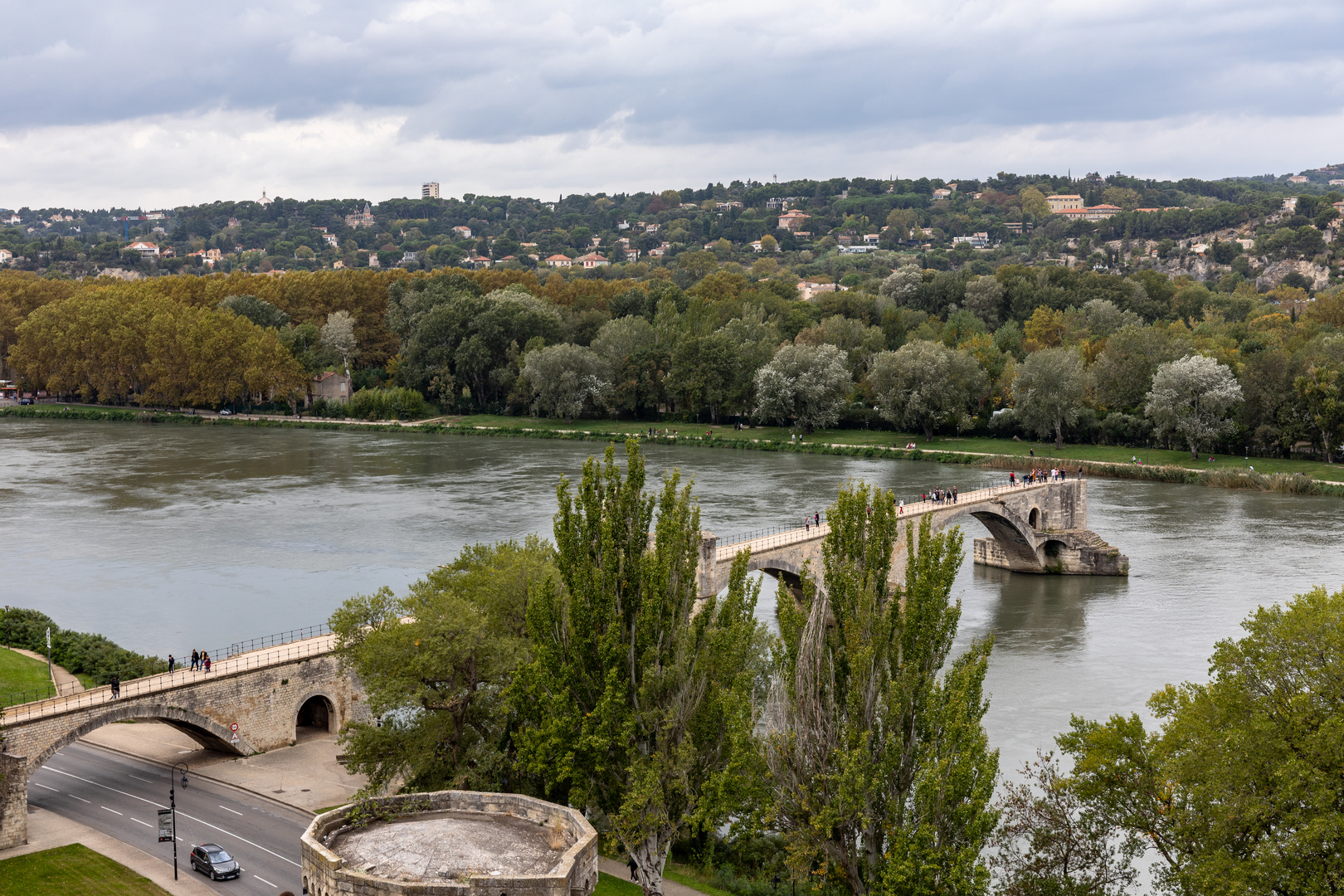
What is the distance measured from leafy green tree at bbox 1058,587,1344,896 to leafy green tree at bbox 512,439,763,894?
6.58 m

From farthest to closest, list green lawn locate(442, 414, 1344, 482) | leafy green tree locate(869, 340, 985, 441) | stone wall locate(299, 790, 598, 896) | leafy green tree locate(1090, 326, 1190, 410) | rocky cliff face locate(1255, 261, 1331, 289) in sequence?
1. rocky cliff face locate(1255, 261, 1331, 289)
2. leafy green tree locate(869, 340, 985, 441)
3. leafy green tree locate(1090, 326, 1190, 410)
4. green lawn locate(442, 414, 1344, 482)
5. stone wall locate(299, 790, 598, 896)

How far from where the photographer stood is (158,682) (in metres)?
27.9

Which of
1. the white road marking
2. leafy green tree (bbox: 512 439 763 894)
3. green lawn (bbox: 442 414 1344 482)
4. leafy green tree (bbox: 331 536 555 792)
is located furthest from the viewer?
green lawn (bbox: 442 414 1344 482)

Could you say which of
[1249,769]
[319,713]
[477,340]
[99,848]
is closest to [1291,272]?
[477,340]

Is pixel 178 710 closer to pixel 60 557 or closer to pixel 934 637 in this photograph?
pixel 934 637

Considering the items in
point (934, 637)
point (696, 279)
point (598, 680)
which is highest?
point (696, 279)

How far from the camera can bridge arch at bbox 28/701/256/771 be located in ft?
84.1

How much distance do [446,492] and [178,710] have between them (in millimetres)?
35548

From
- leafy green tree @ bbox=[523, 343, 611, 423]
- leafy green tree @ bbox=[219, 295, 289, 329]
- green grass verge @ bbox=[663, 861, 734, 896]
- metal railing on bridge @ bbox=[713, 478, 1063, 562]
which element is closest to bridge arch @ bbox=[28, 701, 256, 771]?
green grass verge @ bbox=[663, 861, 734, 896]

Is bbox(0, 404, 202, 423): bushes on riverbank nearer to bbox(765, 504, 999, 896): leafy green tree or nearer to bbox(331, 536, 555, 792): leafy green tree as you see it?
bbox(331, 536, 555, 792): leafy green tree

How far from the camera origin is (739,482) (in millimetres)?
65250

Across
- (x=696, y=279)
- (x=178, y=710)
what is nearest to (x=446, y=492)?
(x=178, y=710)

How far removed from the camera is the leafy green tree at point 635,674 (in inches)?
846

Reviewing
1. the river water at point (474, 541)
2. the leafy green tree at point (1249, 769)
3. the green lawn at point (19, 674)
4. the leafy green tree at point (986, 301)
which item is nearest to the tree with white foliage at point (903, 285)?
the leafy green tree at point (986, 301)
